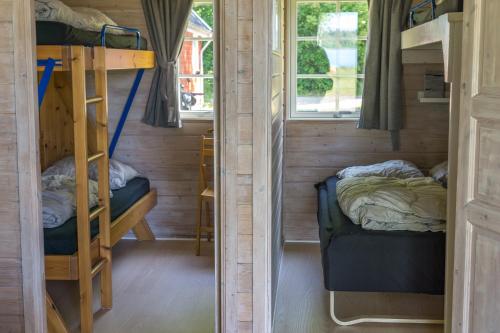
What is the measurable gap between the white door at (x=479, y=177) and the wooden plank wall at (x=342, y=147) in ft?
8.53

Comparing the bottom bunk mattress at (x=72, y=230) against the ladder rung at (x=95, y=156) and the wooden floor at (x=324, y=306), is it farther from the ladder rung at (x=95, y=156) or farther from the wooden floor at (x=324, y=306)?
the wooden floor at (x=324, y=306)

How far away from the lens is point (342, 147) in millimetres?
5430

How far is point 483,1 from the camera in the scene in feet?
8.40

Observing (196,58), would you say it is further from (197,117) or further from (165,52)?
(197,117)

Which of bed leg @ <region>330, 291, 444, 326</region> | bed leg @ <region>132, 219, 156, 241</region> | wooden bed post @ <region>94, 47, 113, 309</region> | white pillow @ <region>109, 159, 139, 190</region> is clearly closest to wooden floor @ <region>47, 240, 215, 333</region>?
bed leg @ <region>132, 219, 156, 241</region>

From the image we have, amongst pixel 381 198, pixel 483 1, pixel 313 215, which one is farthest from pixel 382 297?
pixel 483 1

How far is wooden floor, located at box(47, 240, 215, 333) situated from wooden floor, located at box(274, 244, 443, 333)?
0.45 meters

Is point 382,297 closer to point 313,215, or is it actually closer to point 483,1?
point 313,215

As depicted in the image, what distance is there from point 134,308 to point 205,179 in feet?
4.95

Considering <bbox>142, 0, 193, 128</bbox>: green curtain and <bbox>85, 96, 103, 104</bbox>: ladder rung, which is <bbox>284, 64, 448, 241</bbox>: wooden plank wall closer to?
<bbox>142, 0, 193, 128</bbox>: green curtain

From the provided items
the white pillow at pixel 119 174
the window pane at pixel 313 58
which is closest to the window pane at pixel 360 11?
the window pane at pixel 313 58

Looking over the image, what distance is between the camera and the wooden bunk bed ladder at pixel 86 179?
3.65 metres

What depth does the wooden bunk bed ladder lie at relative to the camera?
3.65 meters

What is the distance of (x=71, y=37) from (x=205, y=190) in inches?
64.8
